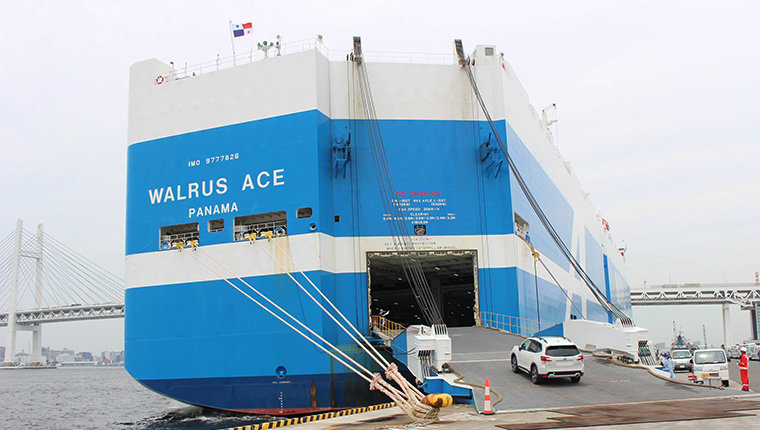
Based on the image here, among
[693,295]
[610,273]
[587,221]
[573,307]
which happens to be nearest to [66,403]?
[573,307]

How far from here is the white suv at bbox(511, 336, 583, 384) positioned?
51.3ft

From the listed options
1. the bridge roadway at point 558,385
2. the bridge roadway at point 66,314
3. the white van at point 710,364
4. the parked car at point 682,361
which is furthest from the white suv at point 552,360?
the bridge roadway at point 66,314

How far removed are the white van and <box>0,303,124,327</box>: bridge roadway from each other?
92.3 metres

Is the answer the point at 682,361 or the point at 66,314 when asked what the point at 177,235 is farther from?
the point at 66,314

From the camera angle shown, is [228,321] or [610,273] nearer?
[228,321]

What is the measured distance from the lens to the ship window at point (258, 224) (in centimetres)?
2152

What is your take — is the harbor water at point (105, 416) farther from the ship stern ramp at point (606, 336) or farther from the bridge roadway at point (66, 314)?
the bridge roadway at point (66, 314)

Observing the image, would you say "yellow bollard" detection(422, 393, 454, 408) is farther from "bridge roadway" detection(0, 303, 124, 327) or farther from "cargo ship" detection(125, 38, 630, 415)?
"bridge roadway" detection(0, 303, 124, 327)

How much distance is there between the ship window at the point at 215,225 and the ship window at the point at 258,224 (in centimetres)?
66

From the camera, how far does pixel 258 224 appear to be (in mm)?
21797

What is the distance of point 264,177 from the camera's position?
2145 centimetres

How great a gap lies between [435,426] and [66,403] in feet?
106

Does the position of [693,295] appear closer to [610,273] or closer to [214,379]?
[610,273]

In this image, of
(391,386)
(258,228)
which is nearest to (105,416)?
(258,228)
